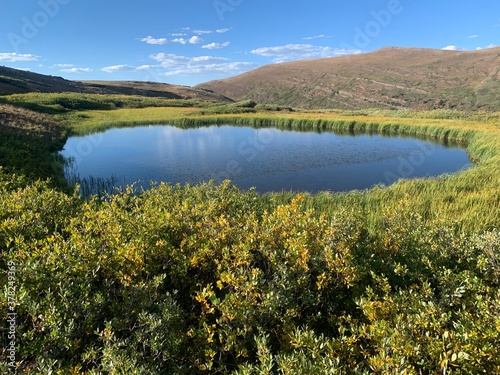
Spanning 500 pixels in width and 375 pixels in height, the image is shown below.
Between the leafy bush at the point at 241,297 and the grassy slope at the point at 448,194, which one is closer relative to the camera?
the leafy bush at the point at 241,297

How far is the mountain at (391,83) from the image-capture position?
109 m

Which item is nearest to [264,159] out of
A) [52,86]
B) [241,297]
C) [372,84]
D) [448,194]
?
[448,194]

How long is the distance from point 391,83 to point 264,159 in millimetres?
134008

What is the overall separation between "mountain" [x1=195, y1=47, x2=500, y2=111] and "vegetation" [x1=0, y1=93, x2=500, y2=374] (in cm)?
10277

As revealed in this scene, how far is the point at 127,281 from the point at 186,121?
46.9 m

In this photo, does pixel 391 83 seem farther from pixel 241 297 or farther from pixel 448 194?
pixel 241 297

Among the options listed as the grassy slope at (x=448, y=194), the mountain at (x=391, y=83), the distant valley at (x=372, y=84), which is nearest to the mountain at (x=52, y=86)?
the distant valley at (x=372, y=84)

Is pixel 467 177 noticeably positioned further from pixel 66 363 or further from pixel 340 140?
pixel 340 140

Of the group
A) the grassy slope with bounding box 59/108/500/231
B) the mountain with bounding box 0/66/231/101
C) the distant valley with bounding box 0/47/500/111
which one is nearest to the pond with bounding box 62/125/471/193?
the grassy slope with bounding box 59/108/500/231

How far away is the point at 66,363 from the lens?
314 centimetres

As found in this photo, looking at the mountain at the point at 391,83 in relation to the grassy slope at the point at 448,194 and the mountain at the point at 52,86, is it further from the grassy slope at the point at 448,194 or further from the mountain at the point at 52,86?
the grassy slope at the point at 448,194

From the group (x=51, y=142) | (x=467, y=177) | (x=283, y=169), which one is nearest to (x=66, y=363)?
(x=467, y=177)

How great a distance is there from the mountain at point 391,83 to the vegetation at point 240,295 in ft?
337

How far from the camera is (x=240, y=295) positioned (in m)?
3.84
